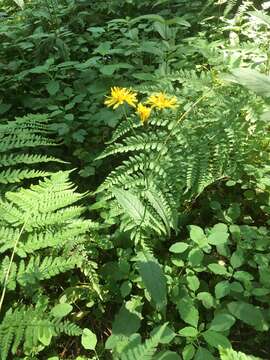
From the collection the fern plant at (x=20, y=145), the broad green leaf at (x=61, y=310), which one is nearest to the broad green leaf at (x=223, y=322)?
the broad green leaf at (x=61, y=310)

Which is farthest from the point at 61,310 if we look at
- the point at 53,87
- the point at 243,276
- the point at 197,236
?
the point at 53,87

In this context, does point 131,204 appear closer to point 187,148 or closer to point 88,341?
point 187,148

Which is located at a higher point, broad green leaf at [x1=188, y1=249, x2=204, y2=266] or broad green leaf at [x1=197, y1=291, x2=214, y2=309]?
broad green leaf at [x1=188, y1=249, x2=204, y2=266]

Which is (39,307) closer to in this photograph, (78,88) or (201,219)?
(201,219)

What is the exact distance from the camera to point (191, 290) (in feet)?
5.45

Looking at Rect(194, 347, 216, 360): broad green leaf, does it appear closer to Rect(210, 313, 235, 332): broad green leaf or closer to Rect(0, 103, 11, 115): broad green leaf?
Rect(210, 313, 235, 332): broad green leaf

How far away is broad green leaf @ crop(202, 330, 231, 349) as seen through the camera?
1.36 metres

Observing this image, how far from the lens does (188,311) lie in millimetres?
1497

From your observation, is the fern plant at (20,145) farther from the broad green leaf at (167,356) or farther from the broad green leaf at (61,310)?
the broad green leaf at (167,356)

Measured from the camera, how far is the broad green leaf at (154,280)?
1293mm

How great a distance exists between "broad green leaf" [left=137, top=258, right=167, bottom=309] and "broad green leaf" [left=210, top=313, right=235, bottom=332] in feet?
0.74

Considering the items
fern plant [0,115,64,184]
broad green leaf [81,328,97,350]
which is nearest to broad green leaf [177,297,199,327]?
broad green leaf [81,328,97,350]

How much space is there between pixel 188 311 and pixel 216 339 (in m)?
0.16

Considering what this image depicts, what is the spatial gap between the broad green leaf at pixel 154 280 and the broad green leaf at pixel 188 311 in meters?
0.16
